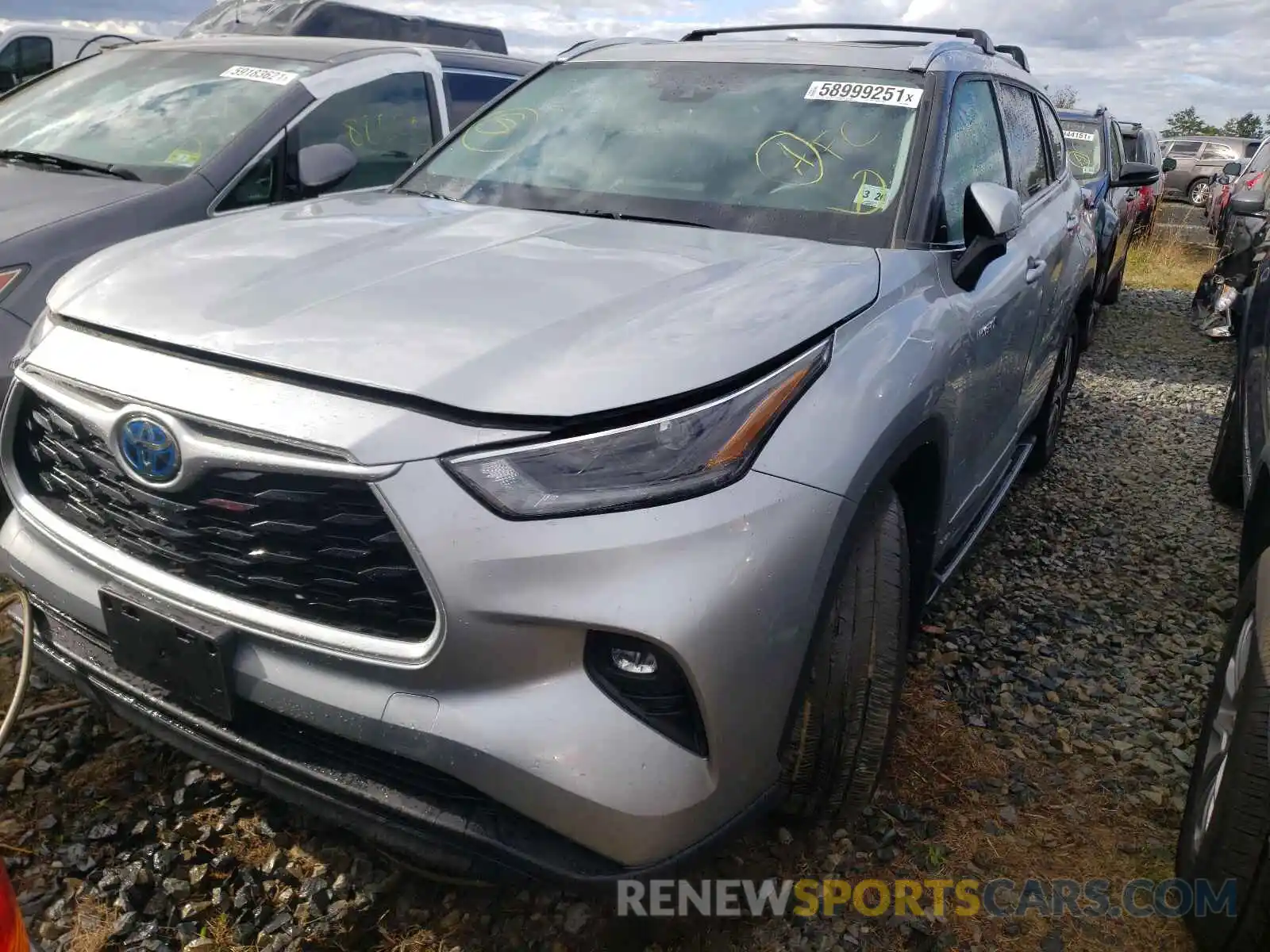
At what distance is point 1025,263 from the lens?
10.2 ft

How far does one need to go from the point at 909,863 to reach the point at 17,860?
195cm

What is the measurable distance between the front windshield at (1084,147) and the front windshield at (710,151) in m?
6.70

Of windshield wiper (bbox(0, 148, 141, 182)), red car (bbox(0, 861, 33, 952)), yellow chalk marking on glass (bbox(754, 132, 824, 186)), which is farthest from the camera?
windshield wiper (bbox(0, 148, 141, 182))

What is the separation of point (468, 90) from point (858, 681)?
4427mm

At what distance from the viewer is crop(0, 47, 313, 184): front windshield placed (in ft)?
12.6

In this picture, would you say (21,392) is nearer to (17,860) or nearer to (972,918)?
(17,860)

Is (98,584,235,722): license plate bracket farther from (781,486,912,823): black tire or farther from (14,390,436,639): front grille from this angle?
(781,486,912,823): black tire

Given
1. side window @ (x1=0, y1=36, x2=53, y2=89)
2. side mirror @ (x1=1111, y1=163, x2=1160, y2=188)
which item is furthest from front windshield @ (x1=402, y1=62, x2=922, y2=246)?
side window @ (x1=0, y1=36, x2=53, y2=89)

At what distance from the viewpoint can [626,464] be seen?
1.55 meters

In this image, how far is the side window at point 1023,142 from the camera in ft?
11.1

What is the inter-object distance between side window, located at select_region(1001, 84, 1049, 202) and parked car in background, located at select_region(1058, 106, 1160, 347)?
3441 millimetres

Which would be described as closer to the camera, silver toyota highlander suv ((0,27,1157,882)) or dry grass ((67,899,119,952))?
silver toyota highlander suv ((0,27,1157,882))

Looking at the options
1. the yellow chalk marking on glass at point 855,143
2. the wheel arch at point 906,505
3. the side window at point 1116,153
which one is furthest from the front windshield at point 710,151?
the side window at point 1116,153

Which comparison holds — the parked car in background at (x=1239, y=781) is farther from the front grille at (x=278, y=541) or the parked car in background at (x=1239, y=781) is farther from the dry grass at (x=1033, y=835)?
the front grille at (x=278, y=541)
